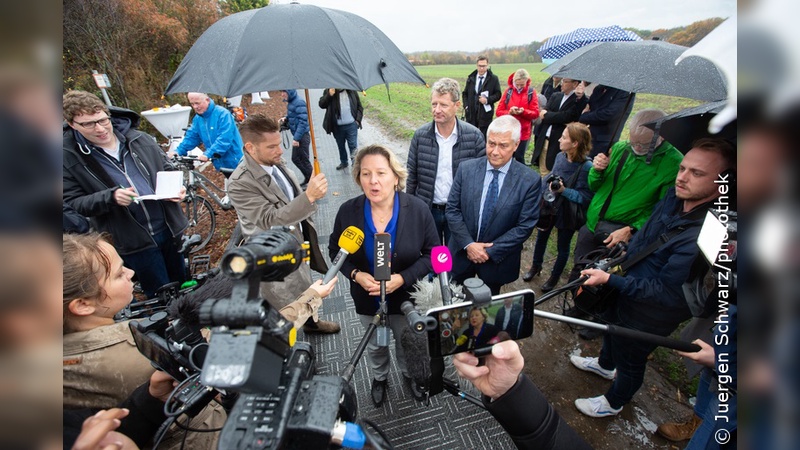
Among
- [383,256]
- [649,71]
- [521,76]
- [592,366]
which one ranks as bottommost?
[592,366]

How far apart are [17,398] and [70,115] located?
342 centimetres

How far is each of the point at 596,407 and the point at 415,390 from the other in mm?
1627

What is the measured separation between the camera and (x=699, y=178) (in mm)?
2221

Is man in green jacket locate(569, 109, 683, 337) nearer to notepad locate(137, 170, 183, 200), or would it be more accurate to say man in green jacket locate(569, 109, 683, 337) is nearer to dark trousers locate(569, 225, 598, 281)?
dark trousers locate(569, 225, 598, 281)

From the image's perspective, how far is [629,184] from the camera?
3.28m

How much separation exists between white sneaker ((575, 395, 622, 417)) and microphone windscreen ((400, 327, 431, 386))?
1571 millimetres

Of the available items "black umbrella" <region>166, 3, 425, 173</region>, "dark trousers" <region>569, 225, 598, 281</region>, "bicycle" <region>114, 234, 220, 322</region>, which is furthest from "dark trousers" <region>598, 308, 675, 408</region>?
"bicycle" <region>114, 234, 220, 322</region>

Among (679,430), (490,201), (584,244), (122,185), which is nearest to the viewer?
(679,430)

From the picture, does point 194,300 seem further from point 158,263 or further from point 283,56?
point 283,56

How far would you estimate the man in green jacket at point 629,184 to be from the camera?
305 cm

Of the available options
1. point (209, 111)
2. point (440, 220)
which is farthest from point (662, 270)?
point (209, 111)

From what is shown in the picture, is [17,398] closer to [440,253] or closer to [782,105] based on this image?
[782,105]

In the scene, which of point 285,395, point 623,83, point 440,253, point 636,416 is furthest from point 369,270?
point 623,83

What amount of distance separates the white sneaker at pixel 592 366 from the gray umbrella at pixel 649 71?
8.51ft
